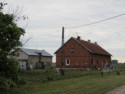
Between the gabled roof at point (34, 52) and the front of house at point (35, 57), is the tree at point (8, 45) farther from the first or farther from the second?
the gabled roof at point (34, 52)

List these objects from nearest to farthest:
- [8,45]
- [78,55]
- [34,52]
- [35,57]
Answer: [8,45], [78,55], [35,57], [34,52]

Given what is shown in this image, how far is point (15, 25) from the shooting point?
24.0 metres

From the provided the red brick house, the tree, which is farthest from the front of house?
the tree

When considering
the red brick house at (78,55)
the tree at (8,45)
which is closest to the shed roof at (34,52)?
the red brick house at (78,55)

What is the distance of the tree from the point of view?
76.0 feet

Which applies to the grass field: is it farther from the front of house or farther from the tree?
the front of house

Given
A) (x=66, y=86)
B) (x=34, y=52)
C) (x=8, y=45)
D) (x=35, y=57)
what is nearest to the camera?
(x=8, y=45)

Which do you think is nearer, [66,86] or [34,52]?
[66,86]

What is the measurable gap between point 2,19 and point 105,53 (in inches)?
2700

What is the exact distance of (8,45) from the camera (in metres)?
23.8

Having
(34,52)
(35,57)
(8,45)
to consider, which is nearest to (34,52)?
(34,52)

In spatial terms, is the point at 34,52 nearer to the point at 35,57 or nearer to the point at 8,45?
the point at 35,57

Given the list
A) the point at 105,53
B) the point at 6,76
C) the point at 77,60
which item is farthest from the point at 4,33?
the point at 105,53

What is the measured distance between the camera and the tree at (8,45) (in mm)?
23172
